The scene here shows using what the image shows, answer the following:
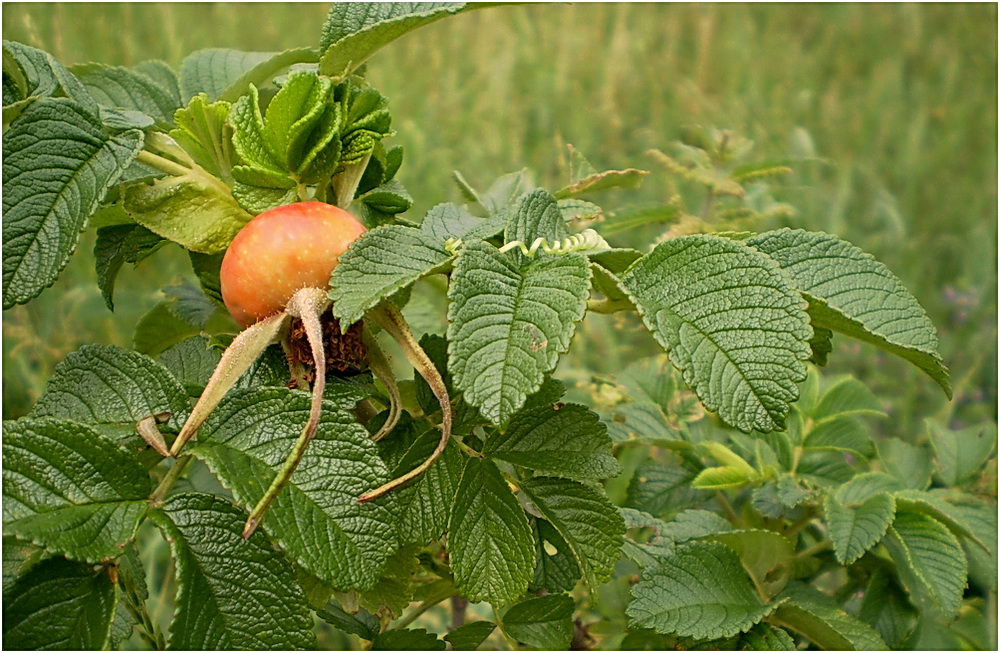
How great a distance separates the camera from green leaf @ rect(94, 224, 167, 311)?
79 cm

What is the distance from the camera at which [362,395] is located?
66 cm

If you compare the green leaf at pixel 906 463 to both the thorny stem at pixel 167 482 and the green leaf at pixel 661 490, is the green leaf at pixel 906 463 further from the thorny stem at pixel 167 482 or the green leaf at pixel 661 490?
the thorny stem at pixel 167 482

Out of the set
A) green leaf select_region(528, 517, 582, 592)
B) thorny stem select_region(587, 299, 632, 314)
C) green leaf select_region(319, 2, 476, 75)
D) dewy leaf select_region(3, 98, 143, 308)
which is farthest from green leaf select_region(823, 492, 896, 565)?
dewy leaf select_region(3, 98, 143, 308)

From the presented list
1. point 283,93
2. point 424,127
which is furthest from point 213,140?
point 424,127

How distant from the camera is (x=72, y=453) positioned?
2.01 feet

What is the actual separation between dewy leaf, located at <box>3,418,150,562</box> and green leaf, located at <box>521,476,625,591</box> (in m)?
0.32

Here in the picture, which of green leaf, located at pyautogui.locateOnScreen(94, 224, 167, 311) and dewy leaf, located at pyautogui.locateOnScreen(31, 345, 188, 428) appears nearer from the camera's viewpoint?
dewy leaf, located at pyautogui.locateOnScreen(31, 345, 188, 428)

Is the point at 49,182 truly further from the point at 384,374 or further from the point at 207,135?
the point at 384,374

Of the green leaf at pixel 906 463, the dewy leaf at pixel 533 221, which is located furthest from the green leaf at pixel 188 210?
the green leaf at pixel 906 463

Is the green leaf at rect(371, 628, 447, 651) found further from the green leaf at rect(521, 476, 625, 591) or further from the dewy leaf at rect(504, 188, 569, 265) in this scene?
the dewy leaf at rect(504, 188, 569, 265)

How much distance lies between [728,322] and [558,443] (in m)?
0.21

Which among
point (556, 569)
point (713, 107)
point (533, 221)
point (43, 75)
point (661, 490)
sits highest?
point (43, 75)

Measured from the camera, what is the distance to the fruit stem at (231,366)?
0.61m

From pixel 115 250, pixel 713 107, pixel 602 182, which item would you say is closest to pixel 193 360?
pixel 115 250
